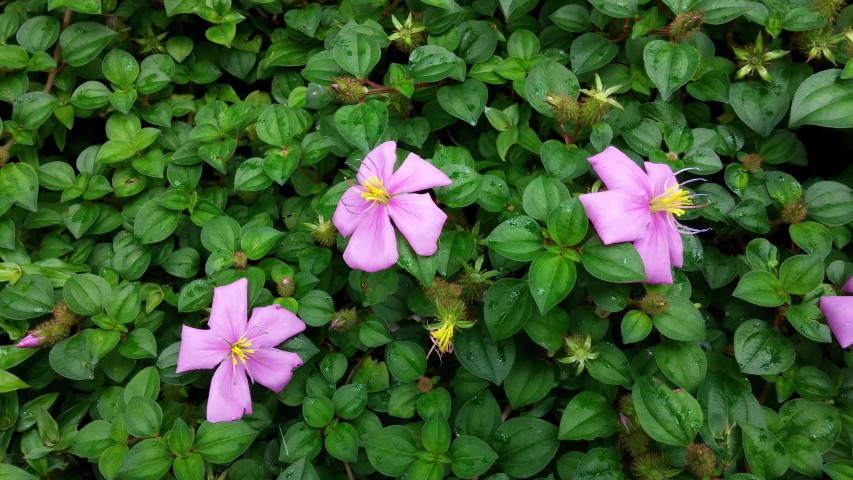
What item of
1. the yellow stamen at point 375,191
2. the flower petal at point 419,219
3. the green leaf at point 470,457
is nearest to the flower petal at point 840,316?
the green leaf at point 470,457

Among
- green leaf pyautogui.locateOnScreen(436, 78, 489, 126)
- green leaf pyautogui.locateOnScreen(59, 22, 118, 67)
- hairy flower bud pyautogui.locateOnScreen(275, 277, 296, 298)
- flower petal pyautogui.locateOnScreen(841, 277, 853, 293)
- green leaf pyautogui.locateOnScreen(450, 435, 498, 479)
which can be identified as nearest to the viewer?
green leaf pyautogui.locateOnScreen(450, 435, 498, 479)

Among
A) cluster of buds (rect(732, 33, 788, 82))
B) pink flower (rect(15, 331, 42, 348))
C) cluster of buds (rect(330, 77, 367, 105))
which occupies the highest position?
cluster of buds (rect(732, 33, 788, 82))

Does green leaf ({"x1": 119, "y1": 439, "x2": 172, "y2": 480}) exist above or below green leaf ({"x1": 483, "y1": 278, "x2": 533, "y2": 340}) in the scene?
below

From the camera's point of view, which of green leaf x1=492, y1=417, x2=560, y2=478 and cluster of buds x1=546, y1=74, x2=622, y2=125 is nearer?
green leaf x1=492, y1=417, x2=560, y2=478

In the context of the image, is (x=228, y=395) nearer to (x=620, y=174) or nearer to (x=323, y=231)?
(x=323, y=231)

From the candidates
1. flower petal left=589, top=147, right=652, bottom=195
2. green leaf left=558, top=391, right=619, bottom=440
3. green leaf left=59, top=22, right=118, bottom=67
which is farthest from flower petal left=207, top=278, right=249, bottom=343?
green leaf left=59, top=22, right=118, bottom=67

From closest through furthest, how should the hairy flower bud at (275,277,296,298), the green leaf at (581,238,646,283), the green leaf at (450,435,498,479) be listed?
the green leaf at (581,238,646,283) < the green leaf at (450,435,498,479) < the hairy flower bud at (275,277,296,298)

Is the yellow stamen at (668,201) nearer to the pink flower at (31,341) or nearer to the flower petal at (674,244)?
the flower petal at (674,244)

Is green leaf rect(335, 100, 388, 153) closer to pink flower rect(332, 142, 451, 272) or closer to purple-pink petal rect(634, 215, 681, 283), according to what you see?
pink flower rect(332, 142, 451, 272)
